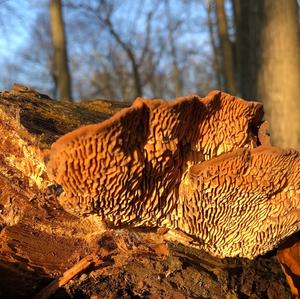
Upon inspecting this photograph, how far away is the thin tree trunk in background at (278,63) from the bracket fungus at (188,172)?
255 centimetres

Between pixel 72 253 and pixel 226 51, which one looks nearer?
pixel 72 253

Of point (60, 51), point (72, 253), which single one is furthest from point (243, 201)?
point (60, 51)

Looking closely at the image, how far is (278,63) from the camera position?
448 cm

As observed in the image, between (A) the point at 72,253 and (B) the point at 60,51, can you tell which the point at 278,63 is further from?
(B) the point at 60,51

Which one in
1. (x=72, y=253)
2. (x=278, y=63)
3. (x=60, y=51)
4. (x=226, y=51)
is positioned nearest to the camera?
(x=72, y=253)

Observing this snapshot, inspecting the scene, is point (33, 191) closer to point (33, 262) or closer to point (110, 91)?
point (33, 262)

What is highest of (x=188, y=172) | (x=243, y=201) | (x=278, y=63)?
(x=278, y=63)

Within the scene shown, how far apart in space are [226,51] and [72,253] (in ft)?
29.7

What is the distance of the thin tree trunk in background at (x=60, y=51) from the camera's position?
29.3 feet

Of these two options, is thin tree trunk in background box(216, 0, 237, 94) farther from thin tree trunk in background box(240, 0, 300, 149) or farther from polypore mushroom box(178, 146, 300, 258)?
polypore mushroom box(178, 146, 300, 258)

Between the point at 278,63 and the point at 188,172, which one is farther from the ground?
Answer: the point at 278,63

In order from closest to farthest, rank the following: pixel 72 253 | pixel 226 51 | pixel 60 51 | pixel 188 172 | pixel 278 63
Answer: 1. pixel 188 172
2. pixel 72 253
3. pixel 278 63
4. pixel 60 51
5. pixel 226 51

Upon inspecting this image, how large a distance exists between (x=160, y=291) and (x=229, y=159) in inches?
28.9

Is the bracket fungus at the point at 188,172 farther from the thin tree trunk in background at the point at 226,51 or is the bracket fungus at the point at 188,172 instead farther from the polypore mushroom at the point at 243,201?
the thin tree trunk in background at the point at 226,51
